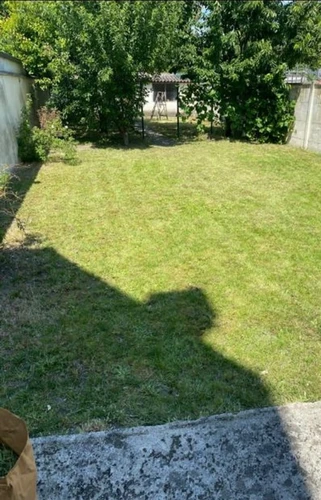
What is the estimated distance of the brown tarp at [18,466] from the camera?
3.73 ft

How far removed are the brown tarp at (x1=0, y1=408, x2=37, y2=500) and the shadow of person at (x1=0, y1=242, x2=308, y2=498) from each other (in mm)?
552

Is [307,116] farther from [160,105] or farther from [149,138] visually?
[160,105]

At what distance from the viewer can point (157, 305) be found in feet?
9.57

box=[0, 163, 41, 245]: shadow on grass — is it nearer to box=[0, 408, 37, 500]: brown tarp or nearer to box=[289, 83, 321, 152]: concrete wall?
box=[0, 408, 37, 500]: brown tarp

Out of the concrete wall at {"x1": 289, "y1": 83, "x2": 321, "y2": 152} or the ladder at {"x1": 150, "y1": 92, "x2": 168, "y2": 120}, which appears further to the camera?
the ladder at {"x1": 150, "y1": 92, "x2": 168, "y2": 120}

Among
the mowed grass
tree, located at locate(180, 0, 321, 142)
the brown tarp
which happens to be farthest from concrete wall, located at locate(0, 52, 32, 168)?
the brown tarp

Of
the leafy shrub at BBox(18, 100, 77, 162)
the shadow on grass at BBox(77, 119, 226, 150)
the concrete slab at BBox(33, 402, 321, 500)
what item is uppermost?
the leafy shrub at BBox(18, 100, 77, 162)

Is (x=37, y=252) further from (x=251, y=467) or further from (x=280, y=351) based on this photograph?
(x=251, y=467)

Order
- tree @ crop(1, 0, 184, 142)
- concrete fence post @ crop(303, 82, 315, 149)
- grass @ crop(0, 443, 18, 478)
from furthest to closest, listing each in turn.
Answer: concrete fence post @ crop(303, 82, 315, 149) < tree @ crop(1, 0, 184, 142) < grass @ crop(0, 443, 18, 478)

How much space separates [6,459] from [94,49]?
813 centimetres

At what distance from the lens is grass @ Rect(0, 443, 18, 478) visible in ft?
4.24

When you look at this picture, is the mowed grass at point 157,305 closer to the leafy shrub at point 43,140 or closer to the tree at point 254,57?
the leafy shrub at point 43,140

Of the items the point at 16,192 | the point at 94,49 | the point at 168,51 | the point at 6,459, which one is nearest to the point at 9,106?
the point at 94,49

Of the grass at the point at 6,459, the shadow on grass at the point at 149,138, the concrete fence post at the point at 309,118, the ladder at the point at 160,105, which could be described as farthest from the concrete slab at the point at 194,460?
the ladder at the point at 160,105
